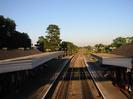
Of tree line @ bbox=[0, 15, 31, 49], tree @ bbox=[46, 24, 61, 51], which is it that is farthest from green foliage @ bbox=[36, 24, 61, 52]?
tree line @ bbox=[0, 15, 31, 49]

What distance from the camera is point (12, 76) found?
2733 cm

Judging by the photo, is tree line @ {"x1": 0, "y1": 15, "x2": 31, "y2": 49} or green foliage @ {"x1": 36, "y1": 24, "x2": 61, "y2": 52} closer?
tree line @ {"x1": 0, "y1": 15, "x2": 31, "y2": 49}

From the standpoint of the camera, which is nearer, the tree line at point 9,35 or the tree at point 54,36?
the tree line at point 9,35

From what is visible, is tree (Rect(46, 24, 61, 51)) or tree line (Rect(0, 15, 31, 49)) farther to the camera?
tree (Rect(46, 24, 61, 51))

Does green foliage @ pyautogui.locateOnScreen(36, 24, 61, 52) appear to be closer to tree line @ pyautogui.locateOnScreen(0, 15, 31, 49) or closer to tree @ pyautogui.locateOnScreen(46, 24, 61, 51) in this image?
tree @ pyautogui.locateOnScreen(46, 24, 61, 51)

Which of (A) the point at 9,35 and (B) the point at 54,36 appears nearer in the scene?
(A) the point at 9,35

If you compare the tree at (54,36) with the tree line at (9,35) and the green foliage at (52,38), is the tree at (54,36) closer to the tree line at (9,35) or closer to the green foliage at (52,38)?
the green foliage at (52,38)

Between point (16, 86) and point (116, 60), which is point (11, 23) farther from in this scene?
point (116, 60)

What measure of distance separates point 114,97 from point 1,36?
4337 centimetres

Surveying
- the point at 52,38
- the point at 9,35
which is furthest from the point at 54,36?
the point at 9,35

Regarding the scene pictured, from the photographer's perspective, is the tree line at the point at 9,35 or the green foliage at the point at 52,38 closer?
the tree line at the point at 9,35

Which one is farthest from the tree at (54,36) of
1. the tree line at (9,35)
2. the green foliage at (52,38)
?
the tree line at (9,35)

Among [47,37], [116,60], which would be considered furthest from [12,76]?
[47,37]

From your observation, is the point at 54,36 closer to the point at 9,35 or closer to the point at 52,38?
the point at 52,38
